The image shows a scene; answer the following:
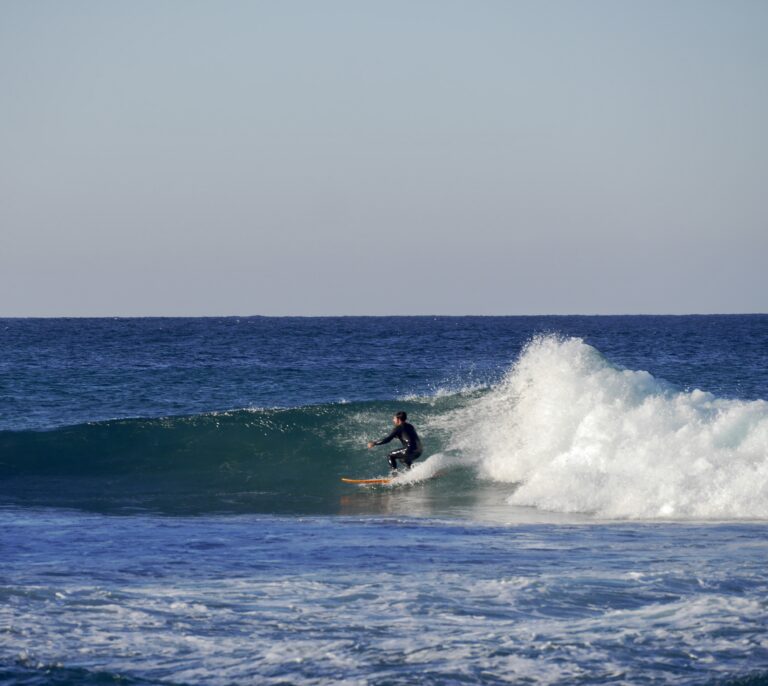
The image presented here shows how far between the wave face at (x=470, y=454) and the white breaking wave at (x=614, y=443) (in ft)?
0.11

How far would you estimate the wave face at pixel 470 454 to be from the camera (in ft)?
53.6

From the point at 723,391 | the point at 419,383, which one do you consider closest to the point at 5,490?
the point at 419,383

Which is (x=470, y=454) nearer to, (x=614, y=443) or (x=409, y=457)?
(x=409, y=457)

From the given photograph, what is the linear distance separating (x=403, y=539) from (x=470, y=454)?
857 cm

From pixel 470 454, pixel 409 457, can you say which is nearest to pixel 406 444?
pixel 409 457

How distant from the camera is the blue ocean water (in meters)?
7.99

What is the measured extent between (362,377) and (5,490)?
2249 cm

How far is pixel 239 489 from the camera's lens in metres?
Result: 20.0

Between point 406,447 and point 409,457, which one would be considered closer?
point 409,457

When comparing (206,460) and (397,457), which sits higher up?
(397,457)

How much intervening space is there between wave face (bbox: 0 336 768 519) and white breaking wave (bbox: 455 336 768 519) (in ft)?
0.11

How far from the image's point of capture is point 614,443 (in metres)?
18.6

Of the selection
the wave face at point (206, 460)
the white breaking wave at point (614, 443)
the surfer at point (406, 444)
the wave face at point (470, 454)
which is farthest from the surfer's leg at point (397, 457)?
the white breaking wave at point (614, 443)

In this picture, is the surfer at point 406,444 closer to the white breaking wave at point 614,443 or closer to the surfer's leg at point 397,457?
the surfer's leg at point 397,457
